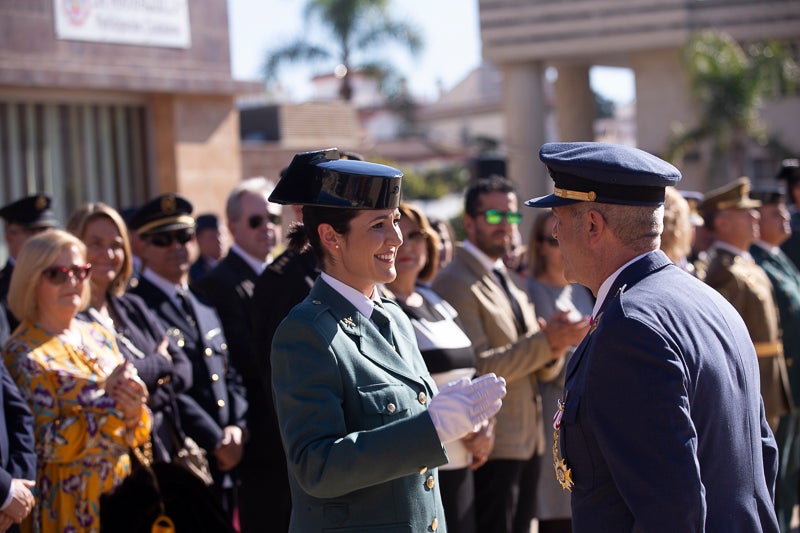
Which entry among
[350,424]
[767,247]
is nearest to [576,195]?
[350,424]

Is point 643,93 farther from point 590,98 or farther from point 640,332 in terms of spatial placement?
point 640,332

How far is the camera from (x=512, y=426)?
525cm

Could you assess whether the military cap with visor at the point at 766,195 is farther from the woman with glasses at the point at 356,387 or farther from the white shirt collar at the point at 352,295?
the white shirt collar at the point at 352,295

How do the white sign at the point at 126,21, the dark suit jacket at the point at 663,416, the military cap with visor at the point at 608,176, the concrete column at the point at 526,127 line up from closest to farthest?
1. the dark suit jacket at the point at 663,416
2. the military cap with visor at the point at 608,176
3. the white sign at the point at 126,21
4. the concrete column at the point at 526,127

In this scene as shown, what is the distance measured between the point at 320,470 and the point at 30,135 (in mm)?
8918

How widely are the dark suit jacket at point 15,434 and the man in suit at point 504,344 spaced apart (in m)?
2.17

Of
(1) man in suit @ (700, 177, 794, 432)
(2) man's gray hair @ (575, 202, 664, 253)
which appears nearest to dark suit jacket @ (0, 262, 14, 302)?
(2) man's gray hair @ (575, 202, 664, 253)

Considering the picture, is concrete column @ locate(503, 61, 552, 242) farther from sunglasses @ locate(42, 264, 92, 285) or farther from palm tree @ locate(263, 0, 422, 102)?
sunglasses @ locate(42, 264, 92, 285)

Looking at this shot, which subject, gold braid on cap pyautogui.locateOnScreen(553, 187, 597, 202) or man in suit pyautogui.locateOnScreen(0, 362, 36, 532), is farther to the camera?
man in suit pyautogui.locateOnScreen(0, 362, 36, 532)

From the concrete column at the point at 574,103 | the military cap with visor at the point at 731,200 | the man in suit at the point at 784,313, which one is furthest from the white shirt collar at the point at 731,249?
the concrete column at the point at 574,103

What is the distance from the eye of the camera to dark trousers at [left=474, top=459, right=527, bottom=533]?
522 centimetres

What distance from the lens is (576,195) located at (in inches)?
109

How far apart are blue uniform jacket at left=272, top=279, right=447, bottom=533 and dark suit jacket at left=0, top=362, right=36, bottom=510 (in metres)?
1.69

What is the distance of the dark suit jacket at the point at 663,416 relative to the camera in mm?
2480
